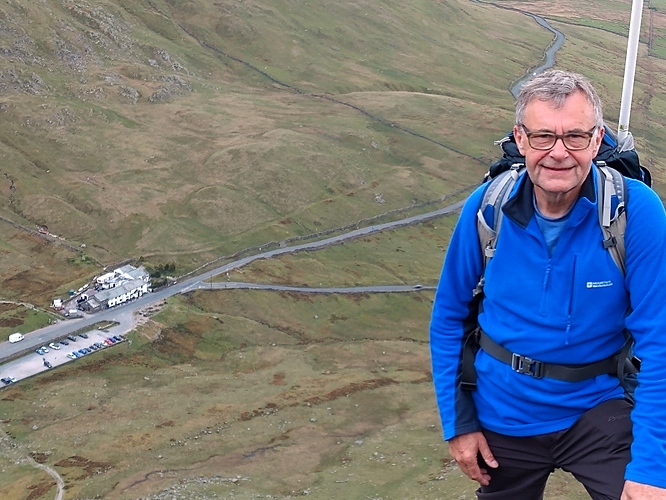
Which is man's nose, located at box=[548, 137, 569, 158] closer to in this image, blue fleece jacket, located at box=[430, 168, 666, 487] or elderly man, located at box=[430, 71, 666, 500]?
elderly man, located at box=[430, 71, 666, 500]

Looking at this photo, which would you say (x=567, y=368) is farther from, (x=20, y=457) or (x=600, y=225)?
A: (x=20, y=457)

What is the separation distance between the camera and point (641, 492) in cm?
785

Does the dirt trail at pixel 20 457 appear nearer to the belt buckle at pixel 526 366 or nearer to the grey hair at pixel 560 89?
the belt buckle at pixel 526 366

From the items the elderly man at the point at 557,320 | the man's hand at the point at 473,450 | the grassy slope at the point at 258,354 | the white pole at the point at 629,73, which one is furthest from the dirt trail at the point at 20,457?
the elderly man at the point at 557,320

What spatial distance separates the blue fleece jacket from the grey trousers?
0.54ft

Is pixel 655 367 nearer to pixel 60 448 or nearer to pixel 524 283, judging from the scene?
pixel 524 283

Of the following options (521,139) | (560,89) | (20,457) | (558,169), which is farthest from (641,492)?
(20,457)

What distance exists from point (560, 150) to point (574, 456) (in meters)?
3.75

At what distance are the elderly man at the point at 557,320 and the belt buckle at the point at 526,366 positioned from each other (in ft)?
0.17

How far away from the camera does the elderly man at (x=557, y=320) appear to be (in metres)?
8.03

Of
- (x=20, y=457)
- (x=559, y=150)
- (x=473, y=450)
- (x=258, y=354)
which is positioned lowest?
(x=258, y=354)

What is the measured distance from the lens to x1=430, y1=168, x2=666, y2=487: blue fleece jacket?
7.98 metres

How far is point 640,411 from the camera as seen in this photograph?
8031 millimetres

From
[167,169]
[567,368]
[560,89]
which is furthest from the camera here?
[167,169]
